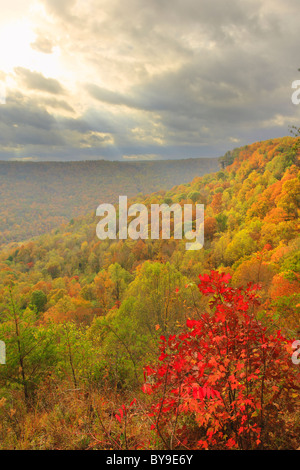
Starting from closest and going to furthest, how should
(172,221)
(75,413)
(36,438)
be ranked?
(36,438), (75,413), (172,221)

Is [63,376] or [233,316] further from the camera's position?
[63,376]

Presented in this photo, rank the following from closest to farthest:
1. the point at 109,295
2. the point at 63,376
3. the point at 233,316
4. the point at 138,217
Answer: the point at 233,316 → the point at 63,376 → the point at 109,295 → the point at 138,217

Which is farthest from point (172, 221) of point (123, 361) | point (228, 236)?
point (123, 361)

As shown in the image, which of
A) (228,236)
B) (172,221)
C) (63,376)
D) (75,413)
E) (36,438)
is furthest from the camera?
(172,221)

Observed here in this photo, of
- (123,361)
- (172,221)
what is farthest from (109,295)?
(172,221)

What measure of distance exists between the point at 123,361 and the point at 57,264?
77611 mm

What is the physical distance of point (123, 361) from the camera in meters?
11.1

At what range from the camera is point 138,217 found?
9869 cm

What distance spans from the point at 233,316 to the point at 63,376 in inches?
387

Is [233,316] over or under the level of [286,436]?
over
